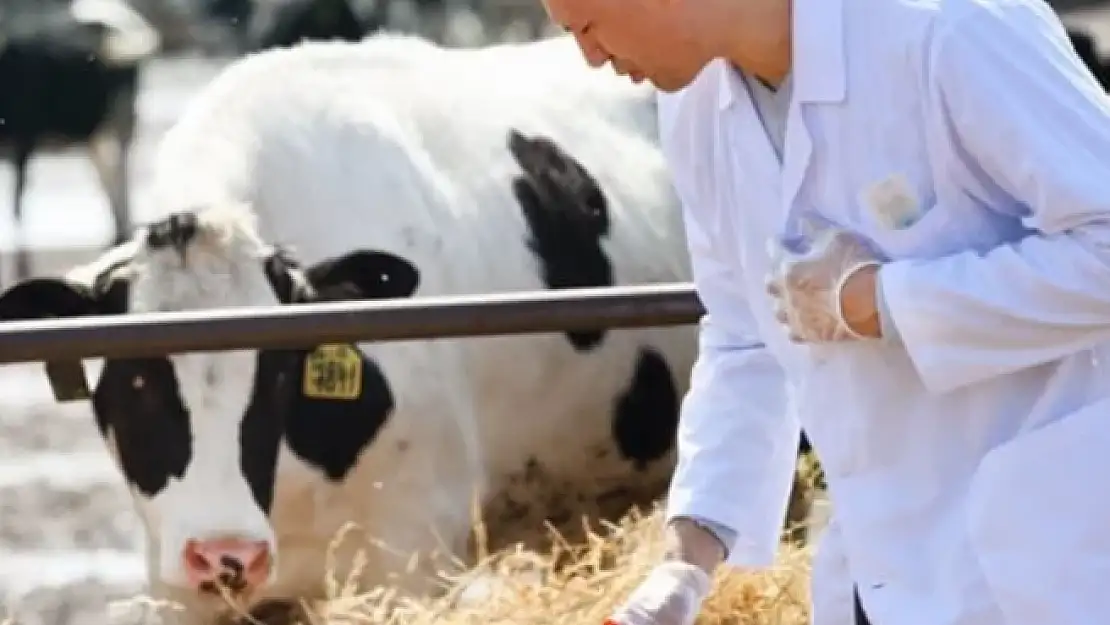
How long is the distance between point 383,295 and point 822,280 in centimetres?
237

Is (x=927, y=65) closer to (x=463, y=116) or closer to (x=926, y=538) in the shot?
(x=926, y=538)

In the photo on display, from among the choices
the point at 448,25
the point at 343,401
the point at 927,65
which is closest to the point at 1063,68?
the point at 927,65

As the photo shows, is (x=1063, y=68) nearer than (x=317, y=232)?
Yes

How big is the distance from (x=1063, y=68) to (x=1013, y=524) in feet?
1.17

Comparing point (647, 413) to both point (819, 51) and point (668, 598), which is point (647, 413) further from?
point (819, 51)

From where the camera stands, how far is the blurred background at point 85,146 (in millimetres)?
5715

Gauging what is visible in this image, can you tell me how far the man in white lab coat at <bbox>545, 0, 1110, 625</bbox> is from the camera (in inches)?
64.5

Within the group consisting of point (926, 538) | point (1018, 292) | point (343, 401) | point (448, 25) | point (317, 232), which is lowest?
point (448, 25)

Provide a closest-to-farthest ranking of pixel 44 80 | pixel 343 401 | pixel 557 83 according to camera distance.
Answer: pixel 343 401
pixel 557 83
pixel 44 80

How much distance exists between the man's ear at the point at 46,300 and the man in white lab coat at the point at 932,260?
7.33 ft

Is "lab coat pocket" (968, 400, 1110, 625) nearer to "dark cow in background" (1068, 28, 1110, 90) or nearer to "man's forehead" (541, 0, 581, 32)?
"man's forehead" (541, 0, 581, 32)

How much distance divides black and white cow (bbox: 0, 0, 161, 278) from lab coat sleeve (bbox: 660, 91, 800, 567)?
8082 mm

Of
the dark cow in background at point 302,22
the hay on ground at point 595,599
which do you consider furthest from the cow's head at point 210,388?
the dark cow in background at point 302,22

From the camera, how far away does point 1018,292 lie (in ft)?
5.38
